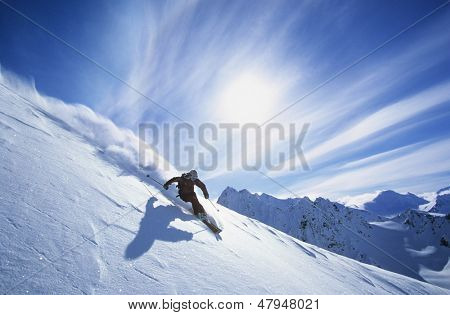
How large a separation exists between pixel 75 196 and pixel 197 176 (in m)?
4.50

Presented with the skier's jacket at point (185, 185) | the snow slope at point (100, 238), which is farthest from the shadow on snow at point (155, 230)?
the skier's jacket at point (185, 185)

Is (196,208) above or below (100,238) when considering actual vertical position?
above

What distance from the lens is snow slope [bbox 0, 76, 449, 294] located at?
3.62m

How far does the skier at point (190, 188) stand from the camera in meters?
8.55

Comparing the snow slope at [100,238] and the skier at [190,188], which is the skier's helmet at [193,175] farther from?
the snow slope at [100,238]

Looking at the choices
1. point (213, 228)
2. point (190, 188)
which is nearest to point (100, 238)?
point (213, 228)

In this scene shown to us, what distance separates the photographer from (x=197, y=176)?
31.4 feet

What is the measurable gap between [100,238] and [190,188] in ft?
14.8

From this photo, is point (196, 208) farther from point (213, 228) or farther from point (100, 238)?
point (100, 238)

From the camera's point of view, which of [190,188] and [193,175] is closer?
[190,188]

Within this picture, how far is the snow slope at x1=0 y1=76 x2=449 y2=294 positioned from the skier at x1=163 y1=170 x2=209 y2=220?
56cm

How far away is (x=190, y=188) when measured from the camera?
9.00 m
